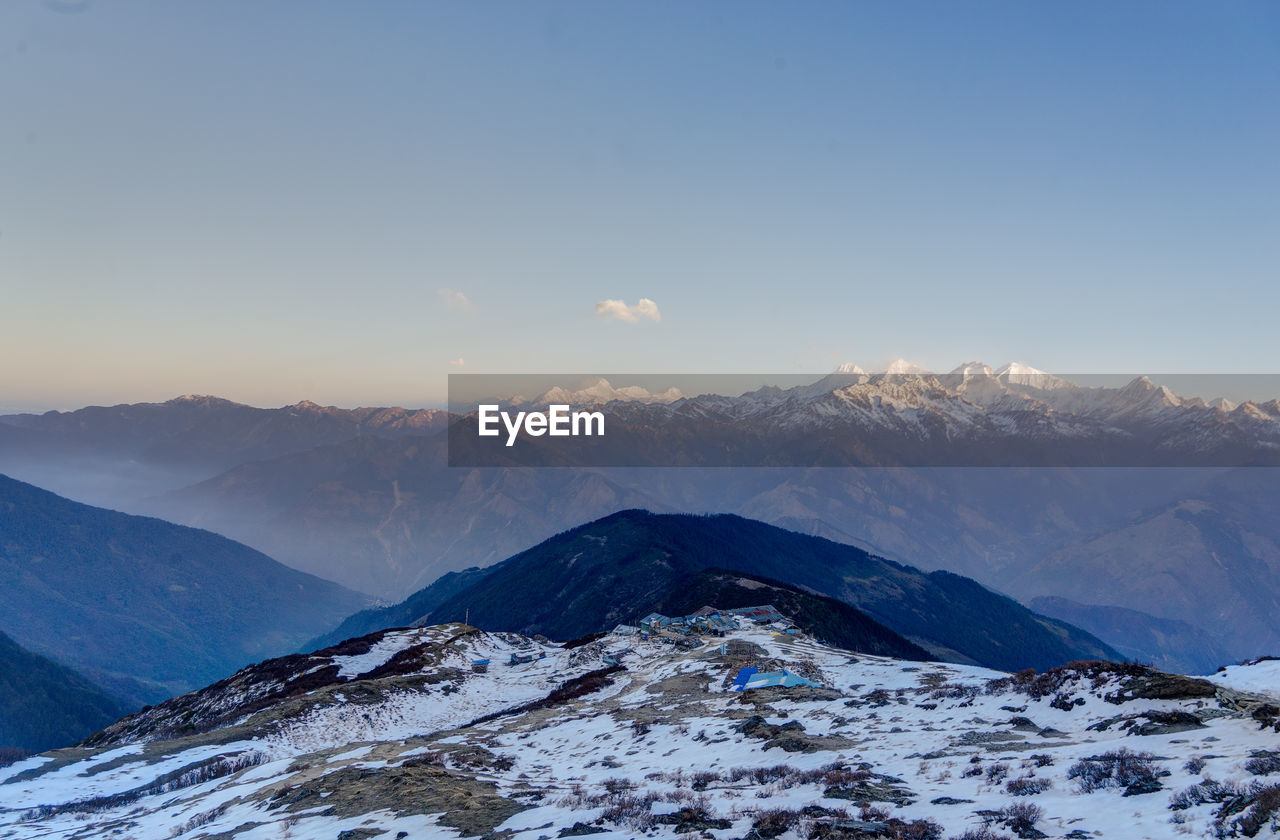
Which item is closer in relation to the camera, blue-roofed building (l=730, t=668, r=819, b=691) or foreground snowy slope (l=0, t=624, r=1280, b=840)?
foreground snowy slope (l=0, t=624, r=1280, b=840)

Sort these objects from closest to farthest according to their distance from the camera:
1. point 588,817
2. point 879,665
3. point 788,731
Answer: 1. point 588,817
2. point 788,731
3. point 879,665

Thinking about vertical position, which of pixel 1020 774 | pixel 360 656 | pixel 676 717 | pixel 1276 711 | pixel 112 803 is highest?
pixel 1276 711

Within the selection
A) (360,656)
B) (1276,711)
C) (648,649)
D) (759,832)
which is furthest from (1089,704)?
(360,656)

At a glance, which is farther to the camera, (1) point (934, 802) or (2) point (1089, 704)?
(2) point (1089, 704)

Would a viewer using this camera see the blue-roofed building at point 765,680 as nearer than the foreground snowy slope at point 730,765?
No

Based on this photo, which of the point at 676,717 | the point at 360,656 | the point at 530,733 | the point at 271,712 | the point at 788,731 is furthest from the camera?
the point at 360,656

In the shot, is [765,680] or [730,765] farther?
[765,680]

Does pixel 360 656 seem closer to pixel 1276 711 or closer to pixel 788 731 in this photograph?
pixel 788 731

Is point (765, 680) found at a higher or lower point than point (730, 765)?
lower
